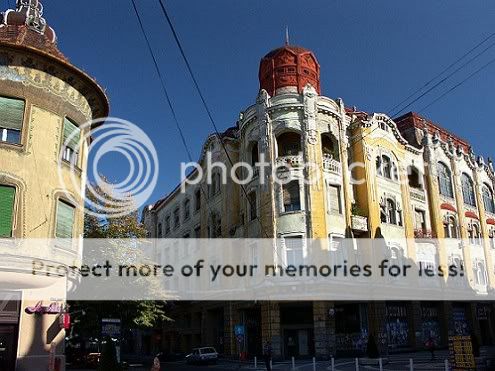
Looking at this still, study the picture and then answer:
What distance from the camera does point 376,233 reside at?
33.6 metres

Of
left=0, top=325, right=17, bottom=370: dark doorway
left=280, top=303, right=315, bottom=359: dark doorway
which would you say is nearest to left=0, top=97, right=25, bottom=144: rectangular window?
left=0, top=325, right=17, bottom=370: dark doorway

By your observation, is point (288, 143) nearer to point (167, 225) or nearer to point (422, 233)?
point (422, 233)

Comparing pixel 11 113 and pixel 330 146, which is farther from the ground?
pixel 330 146

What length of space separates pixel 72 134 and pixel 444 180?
107 ft

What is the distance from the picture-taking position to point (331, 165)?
33.2 m

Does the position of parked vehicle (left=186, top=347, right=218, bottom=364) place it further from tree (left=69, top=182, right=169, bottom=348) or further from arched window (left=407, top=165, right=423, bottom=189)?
arched window (left=407, top=165, right=423, bottom=189)

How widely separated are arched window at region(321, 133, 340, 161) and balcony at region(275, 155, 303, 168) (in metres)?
2.81

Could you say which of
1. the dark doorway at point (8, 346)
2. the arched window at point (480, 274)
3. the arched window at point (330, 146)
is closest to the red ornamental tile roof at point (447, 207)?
the arched window at point (480, 274)

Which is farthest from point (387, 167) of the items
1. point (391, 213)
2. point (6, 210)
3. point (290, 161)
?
point (6, 210)

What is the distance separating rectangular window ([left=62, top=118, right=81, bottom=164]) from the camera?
19.9 m

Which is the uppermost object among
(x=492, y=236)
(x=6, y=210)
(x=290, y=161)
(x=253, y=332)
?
(x=290, y=161)

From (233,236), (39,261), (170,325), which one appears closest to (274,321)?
(233,236)

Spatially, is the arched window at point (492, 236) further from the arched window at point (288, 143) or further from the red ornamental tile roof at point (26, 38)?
the red ornamental tile roof at point (26, 38)

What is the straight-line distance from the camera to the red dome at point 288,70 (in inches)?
1388
